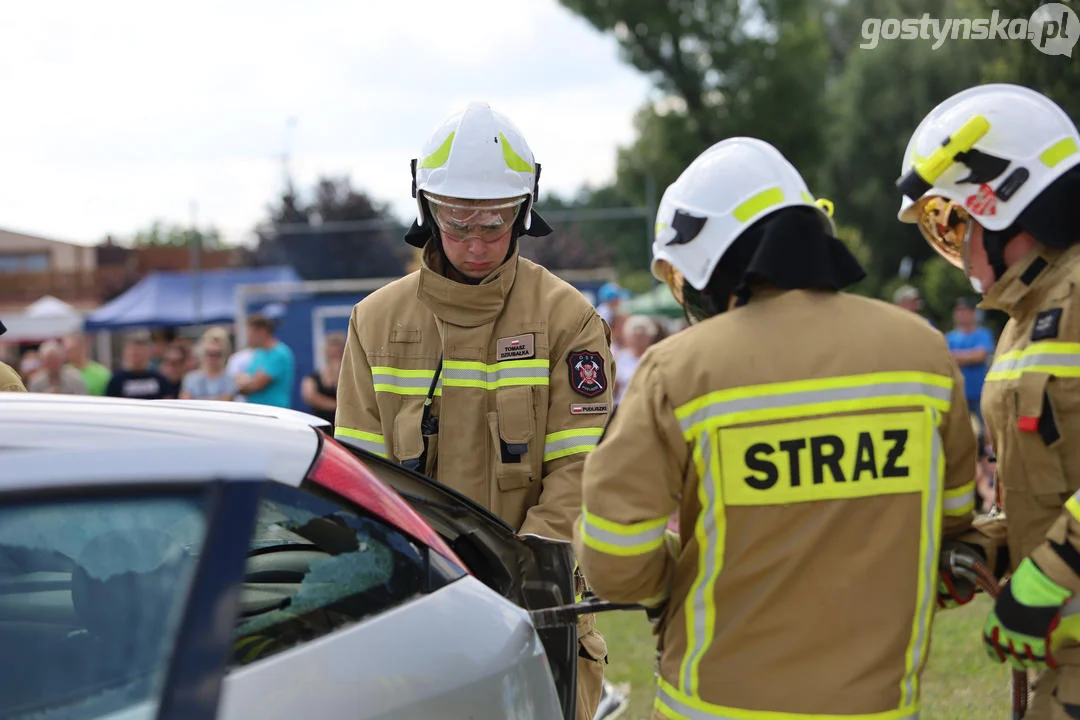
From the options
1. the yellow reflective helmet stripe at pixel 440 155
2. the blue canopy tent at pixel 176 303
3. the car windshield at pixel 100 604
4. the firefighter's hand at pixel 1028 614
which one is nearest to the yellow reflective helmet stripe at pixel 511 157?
the yellow reflective helmet stripe at pixel 440 155

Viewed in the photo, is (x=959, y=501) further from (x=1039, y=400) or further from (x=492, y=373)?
(x=492, y=373)

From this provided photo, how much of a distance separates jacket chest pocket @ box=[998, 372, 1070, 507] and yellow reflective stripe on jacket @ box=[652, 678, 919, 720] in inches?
20.2

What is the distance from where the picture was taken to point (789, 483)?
2.24 metres

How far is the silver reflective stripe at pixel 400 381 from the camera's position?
349 cm

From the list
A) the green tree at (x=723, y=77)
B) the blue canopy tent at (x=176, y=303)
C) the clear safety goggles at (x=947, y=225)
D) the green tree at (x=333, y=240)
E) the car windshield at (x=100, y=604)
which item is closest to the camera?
the car windshield at (x=100, y=604)

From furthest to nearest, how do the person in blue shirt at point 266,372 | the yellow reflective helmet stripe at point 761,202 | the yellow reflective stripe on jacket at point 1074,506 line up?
1. the person in blue shirt at point 266,372
2. the yellow reflective helmet stripe at point 761,202
3. the yellow reflective stripe on jacket at point 1074,506

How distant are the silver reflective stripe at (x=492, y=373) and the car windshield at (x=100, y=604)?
1.45 metres

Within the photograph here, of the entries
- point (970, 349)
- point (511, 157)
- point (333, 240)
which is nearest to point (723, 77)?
point (333, 240)

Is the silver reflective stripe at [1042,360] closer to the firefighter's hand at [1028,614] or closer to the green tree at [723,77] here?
the firefighter's hand at [1028,614]

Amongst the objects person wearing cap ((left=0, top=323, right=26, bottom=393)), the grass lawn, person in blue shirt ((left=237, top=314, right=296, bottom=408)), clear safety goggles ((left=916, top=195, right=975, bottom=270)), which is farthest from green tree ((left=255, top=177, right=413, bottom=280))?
clear safety goggles ((left=916, top=195, right=975, bottom=270))

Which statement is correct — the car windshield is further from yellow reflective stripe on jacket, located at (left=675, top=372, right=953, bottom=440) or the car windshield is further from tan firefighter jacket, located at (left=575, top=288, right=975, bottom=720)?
yellow reflective stripe on jacket, located at (left=675, top=372, right=953, bottom=440)

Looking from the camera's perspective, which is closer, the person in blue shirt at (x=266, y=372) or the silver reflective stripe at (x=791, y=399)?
the silver reflective stripe at (x=791, y=399)

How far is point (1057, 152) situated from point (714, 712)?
1.37m

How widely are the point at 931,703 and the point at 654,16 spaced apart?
82.0 ft
